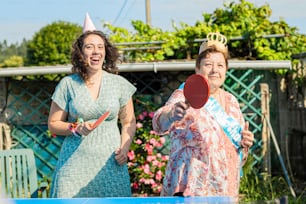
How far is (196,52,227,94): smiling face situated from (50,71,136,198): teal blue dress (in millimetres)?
776

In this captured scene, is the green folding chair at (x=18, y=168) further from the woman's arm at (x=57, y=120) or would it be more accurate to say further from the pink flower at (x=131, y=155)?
the pink flower at (x=131, y=155)

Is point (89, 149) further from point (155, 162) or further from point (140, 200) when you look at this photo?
point (155, 162)

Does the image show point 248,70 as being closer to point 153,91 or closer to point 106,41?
point 153,91

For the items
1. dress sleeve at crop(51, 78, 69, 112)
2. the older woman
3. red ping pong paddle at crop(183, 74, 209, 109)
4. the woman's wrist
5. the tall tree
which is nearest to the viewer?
red ping pong paddle at crop(183, 74, 209, 109)

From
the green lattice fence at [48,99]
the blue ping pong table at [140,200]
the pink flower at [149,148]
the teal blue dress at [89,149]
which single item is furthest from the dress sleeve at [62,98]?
the green lattice fence at [48,99]

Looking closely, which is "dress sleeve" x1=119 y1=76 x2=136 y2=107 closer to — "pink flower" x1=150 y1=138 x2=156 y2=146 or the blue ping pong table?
the blue ping pong table

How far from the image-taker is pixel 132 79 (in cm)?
775

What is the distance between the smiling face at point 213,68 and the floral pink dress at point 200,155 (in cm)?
17

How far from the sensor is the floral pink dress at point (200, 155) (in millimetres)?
3025

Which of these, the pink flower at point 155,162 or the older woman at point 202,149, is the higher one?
the older woman at point 202,149

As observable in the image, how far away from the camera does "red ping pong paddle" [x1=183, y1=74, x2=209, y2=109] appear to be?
8.80 feet

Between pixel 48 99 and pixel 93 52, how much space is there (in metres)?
4.33

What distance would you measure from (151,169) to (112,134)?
3.40 meters

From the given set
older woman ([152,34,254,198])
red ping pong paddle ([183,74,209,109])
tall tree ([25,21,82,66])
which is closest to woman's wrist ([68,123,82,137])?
older woman ([152,34,254,198])
